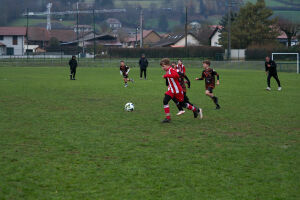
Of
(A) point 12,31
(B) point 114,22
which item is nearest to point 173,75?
(A) point 12,31

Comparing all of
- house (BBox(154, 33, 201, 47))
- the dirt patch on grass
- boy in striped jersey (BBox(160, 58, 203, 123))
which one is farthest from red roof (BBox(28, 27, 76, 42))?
the dirt patch on grass

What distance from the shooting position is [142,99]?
17062 millimetres

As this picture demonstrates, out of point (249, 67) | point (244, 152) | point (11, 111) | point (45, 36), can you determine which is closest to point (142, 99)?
point (11, 111)

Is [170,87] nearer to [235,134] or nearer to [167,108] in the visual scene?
[167,108]

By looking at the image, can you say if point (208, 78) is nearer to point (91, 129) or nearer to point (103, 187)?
point (91, 129)

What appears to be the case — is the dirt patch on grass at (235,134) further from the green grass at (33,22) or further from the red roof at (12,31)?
the green grass at (33,22)

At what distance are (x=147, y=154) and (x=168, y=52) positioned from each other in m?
60.9

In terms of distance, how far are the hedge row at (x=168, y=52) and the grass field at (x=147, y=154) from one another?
172ft

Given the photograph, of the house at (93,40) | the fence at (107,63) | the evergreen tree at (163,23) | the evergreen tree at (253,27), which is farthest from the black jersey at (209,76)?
the evergreen tree at (163,23)

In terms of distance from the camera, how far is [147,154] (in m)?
7.58

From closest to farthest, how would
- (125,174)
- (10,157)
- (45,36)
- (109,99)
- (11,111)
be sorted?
(125,174) → (10,157) → (11,111) → (109,99) → (45,36)

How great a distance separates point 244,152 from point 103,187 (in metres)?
3.17

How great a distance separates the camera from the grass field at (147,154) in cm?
568

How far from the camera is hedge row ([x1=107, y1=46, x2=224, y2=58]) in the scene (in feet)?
216
